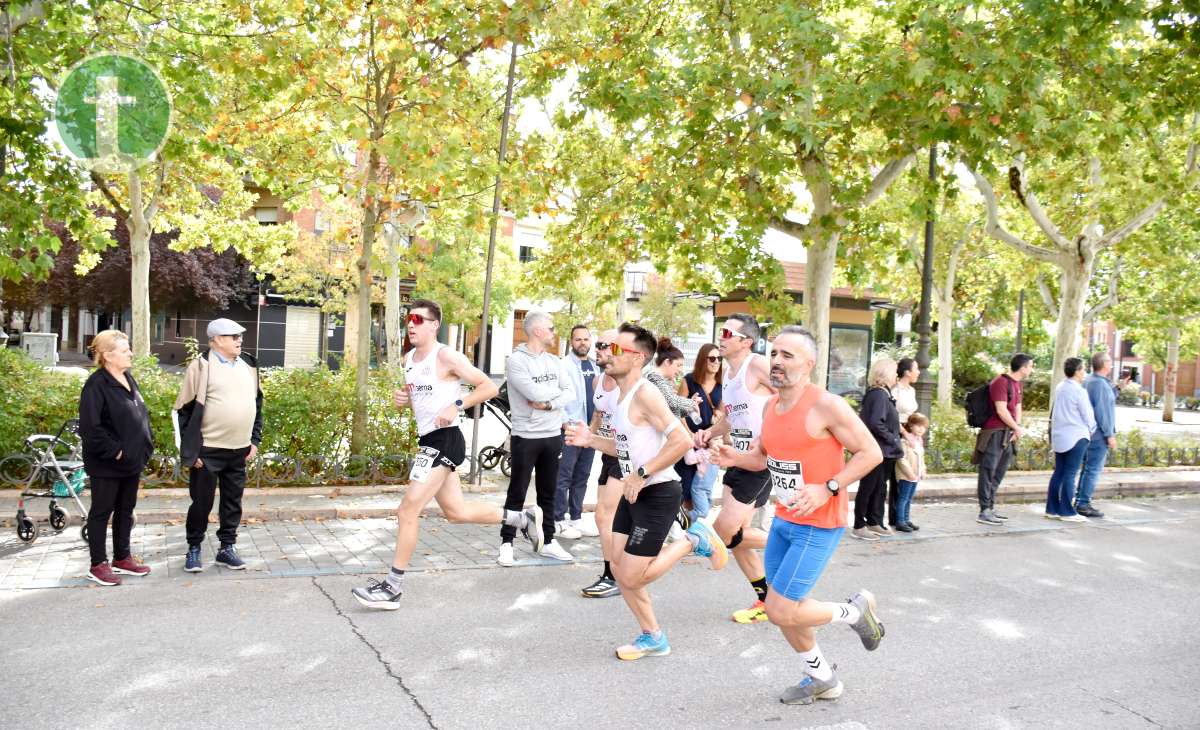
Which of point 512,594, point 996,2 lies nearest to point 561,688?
point 512,594

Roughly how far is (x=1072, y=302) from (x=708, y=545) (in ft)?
51.8

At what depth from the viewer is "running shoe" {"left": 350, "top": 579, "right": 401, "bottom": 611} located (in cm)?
583

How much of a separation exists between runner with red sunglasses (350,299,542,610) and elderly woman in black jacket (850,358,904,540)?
416 centimetres

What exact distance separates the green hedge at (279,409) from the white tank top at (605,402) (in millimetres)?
4176

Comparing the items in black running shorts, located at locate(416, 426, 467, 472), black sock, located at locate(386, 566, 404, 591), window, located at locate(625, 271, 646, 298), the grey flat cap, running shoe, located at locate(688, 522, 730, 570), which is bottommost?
black sock, located at locate(386, 566, 404, 591)

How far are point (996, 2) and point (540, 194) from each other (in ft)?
21.4

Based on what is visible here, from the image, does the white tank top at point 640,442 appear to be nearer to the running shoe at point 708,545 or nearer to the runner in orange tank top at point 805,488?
the running shoe at point 708,545

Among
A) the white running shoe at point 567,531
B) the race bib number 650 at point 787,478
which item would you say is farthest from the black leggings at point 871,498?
the race bib number 650 at point 787,478

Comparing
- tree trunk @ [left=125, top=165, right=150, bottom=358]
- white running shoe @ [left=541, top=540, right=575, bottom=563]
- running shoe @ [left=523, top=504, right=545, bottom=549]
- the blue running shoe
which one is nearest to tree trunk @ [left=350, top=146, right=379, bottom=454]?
running shoe @ [left=523, top=504, right=545, bottom=549]

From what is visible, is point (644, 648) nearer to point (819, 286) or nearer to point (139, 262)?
point (819, 286)

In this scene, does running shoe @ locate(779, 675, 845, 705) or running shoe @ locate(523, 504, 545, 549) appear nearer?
running shoe @ locate(779, 675, 845, 705)

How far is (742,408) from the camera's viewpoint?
6.38 m

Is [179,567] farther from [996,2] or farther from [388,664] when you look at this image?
[996,2]

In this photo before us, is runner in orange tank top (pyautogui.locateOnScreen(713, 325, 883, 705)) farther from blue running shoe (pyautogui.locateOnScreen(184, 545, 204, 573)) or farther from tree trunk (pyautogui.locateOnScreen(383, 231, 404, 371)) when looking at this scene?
tree trunk (pyautogui.locateOnScreen(383, 231, 404, 371))
